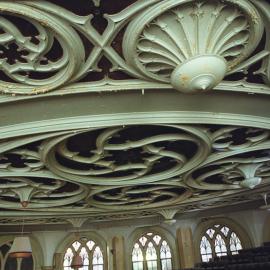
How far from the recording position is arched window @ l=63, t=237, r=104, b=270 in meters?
14.4

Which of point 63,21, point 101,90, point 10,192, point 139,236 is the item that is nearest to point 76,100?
point 101,90

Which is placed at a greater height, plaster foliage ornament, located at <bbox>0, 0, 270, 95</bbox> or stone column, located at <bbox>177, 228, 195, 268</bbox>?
plaster foliage ornament, located at <bbox>0, 0, 270, 95</bbox>

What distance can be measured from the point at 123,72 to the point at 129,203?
24.7 feet

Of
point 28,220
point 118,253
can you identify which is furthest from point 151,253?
point 28,220

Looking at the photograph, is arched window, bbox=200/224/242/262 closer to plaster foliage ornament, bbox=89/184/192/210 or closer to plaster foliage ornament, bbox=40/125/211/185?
plaster foliage ornament, bbox=89/184/192/210

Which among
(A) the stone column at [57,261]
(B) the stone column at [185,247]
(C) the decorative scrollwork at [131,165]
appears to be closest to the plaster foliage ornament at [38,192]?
(C) the decorative scrollwork at [131,165]

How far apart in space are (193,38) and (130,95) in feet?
5.16

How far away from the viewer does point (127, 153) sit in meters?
7.27

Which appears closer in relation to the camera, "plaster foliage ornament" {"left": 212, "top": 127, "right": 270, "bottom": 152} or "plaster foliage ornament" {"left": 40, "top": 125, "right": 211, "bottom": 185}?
"plaster foliage ornament" {"left": 40, "top": 125, "right": 211, "bottom": 185}

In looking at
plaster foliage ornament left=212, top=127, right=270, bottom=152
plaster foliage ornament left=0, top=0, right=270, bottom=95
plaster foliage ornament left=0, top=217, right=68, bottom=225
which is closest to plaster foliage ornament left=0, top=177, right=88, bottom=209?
plaster foliage ornament left=0, top=217, right=68, bottom=225

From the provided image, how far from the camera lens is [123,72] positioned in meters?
4.54

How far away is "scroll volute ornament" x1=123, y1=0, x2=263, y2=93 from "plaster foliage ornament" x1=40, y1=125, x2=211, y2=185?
192 cm

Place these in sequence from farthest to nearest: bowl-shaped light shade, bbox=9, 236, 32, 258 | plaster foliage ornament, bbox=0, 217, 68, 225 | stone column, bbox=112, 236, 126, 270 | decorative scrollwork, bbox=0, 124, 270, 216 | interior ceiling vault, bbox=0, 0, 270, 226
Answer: stone column, bbox=112, 236, 126, 270 → plaster foliage ornament, bbox=0, 217, 68, 225 → bowl-shaped light shade, bbox=9, 236, 32, 258 → decorative scrollwork, bbox=0, 124, 270, 216 → interior ceiling vault, bbox=0, 0, 270, 226

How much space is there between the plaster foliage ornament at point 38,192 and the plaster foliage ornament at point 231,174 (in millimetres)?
3251
